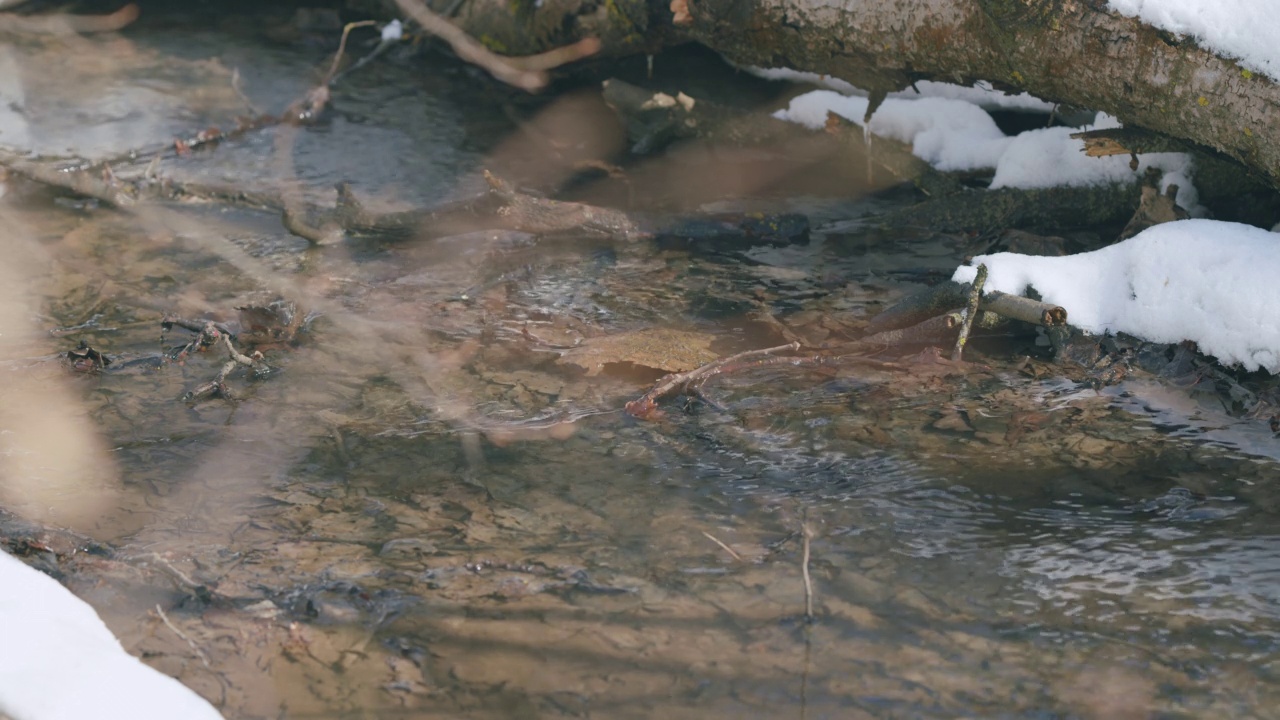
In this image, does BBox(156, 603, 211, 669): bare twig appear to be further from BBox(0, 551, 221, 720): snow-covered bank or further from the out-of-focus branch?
the out-of-focus branch

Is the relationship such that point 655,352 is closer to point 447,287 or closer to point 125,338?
point 447,287

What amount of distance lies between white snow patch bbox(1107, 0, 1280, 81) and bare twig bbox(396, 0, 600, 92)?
13.0 feet

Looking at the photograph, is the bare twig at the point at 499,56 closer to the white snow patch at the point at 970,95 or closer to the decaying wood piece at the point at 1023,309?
the white snow patch at the point at 970,95

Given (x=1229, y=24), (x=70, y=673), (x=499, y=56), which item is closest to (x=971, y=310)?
(x=1229, y=24)

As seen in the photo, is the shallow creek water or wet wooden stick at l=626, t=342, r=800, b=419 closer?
the shallow creek water

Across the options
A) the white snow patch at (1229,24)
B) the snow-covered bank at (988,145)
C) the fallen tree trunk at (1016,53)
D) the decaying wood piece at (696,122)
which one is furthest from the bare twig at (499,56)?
the white snow patch at (1229,24)

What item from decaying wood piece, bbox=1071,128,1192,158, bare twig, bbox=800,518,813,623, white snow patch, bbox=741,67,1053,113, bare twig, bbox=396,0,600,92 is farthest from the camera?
bare twig, bbox=396,0,600,92

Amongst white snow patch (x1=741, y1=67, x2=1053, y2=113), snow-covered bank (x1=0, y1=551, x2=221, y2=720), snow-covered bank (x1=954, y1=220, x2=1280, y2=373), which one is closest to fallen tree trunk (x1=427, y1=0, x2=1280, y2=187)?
snow-covered bank (x1=954, y1=220, x2=1280, y2=373)

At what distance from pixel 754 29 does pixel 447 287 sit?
2.18 metres

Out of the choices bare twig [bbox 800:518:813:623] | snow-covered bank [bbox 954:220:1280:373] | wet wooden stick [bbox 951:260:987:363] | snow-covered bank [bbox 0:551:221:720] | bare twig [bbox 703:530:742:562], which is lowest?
snow-covered bank [bbox 0:551:221:720]

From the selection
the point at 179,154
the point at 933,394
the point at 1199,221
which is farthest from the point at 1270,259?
the point at 179,154

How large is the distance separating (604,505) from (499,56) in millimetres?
5126

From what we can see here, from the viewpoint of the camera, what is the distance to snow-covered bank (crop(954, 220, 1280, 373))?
153 inches

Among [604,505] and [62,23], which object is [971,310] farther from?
[62,23]
